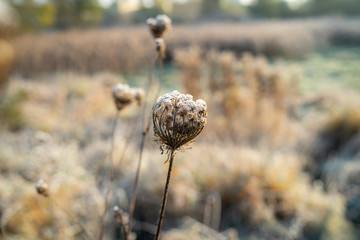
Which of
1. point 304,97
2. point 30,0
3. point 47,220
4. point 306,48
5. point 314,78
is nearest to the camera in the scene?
point 47,220

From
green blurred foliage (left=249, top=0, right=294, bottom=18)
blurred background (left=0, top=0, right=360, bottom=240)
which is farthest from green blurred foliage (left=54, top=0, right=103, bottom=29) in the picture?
green blurred foliage (left=249, top=0, right=294, bottom=18)

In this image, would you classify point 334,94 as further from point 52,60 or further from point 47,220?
point 52,60

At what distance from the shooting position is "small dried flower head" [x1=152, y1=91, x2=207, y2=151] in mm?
574

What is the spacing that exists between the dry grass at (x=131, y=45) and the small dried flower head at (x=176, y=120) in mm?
8805

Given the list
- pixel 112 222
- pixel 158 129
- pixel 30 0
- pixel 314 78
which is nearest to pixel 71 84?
pixel 112 222

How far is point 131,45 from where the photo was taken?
11703mm

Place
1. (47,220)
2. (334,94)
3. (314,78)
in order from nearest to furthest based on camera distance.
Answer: (47,220)
(334,94)
(314,78)

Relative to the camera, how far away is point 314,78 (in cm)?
910

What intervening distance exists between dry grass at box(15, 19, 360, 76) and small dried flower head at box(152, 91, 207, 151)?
8.80 meters

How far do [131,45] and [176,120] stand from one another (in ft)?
38.1

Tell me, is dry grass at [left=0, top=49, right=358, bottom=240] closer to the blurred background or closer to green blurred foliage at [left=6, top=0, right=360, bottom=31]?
the blurred background

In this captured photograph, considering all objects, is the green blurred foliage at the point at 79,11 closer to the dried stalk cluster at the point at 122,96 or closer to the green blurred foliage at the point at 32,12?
the green blurred foliage at the point at 32,12

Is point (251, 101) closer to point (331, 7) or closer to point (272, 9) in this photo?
point (272, 9)

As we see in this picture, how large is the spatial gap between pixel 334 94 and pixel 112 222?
5.54 meters
